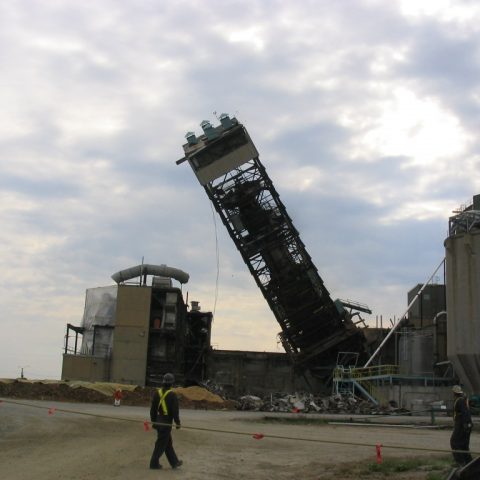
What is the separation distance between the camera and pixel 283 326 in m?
40.8

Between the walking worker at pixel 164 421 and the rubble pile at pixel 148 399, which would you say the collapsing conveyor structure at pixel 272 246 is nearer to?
the rubble pile at pixel 148 399

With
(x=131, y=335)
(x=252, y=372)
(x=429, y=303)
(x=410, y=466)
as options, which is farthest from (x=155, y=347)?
(x=410, y=466)

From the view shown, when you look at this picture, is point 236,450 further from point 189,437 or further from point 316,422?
point 316,422

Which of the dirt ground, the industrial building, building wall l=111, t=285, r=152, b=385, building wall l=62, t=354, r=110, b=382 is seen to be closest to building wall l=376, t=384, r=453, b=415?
the industrial building

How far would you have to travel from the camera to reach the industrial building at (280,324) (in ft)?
114

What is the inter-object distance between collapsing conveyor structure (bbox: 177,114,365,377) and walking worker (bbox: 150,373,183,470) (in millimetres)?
24977

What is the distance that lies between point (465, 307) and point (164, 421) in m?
26.0

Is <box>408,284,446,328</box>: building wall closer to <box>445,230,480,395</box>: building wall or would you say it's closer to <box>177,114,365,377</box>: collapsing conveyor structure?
<box>177,114,365,377</box>: collapsing conveyor structure

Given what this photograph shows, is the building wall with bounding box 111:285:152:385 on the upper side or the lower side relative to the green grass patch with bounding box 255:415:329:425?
upper

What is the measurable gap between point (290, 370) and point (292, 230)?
20.7 m

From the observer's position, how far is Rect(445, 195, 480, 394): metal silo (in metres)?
32.6

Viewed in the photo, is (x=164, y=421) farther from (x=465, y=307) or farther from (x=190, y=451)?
(x=465, y=307)

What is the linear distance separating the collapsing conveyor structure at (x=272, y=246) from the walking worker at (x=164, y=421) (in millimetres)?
24977

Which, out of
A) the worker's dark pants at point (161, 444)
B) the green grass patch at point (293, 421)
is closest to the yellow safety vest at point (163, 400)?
the worker's dark pants at point (161, 444)
